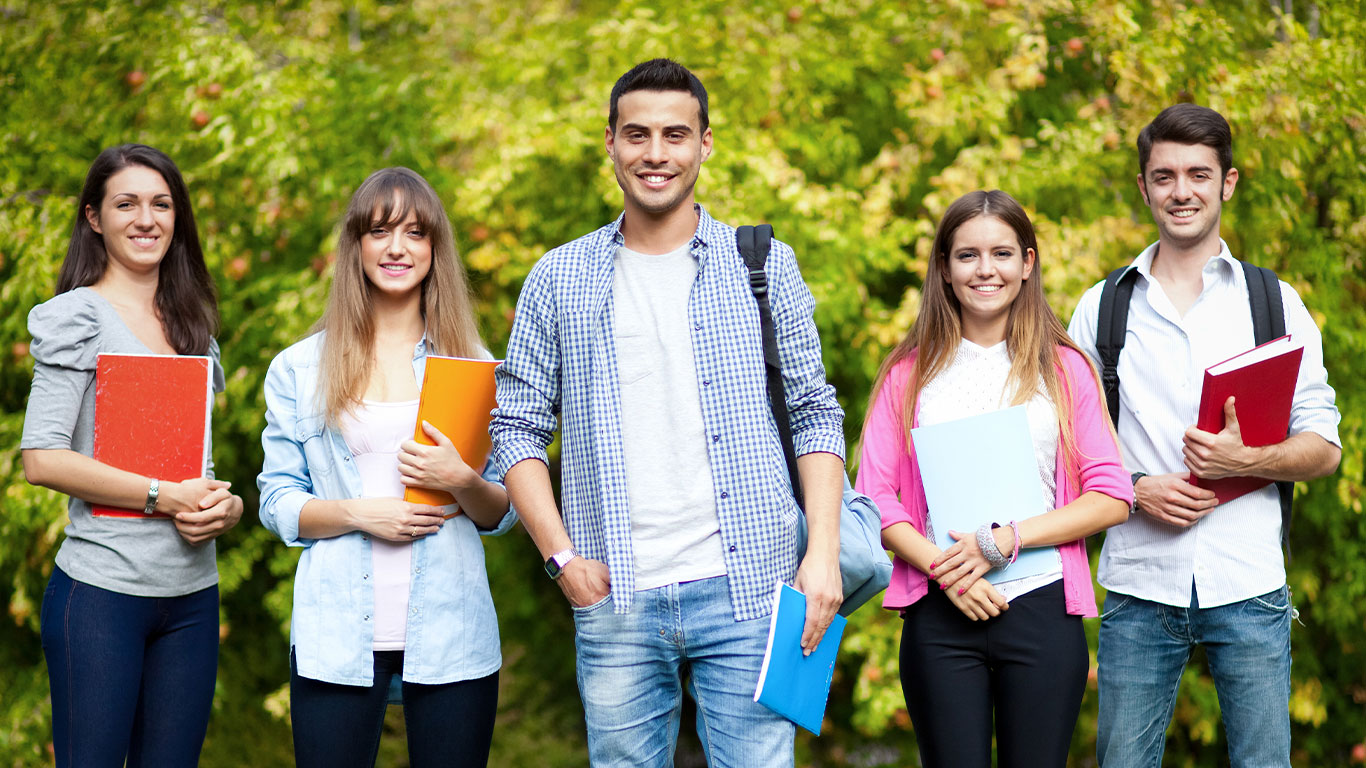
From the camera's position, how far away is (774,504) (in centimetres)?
257

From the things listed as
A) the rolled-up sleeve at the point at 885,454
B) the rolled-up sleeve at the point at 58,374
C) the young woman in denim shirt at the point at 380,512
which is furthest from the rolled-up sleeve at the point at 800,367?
the rolled-up sleeve at the point at 58,374

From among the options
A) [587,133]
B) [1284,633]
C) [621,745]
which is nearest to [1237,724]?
[1284,633]

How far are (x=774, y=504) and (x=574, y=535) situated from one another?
480mm

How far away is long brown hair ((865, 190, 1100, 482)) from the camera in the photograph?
2.91 m

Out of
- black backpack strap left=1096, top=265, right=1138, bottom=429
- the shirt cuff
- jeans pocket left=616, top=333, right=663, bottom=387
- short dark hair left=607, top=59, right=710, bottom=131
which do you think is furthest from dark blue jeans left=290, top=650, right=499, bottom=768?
black backpack strap left=1096, top=265, right=1138, bottom=429

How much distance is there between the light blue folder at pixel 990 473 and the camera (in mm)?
2797

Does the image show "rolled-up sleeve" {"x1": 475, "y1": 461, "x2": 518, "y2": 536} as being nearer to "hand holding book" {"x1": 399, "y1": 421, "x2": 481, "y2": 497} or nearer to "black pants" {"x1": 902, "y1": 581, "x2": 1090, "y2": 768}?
"hand holding book" {"x1": 399, "y1": 421, "x2": 481, "y2": 497}

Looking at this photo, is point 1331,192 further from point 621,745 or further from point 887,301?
point 621,745

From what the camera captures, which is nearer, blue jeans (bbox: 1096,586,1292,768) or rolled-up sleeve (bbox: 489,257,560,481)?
rolled-up sleeve (bbox: 489,257,560,481)

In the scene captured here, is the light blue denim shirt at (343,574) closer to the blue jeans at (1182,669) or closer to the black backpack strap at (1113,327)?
the blue jeans at (1182,669)

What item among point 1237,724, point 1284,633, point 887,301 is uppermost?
point 887,301

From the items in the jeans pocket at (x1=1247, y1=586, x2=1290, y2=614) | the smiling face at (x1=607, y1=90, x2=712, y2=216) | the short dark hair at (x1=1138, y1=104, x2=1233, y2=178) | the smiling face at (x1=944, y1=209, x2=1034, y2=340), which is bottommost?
the jeans pocket at (x1=1247, y1=586, x2=1290, y2=614)

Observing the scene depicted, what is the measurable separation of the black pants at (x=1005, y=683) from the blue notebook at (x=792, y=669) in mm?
354

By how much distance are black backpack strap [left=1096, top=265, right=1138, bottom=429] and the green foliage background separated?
4.52 feet
